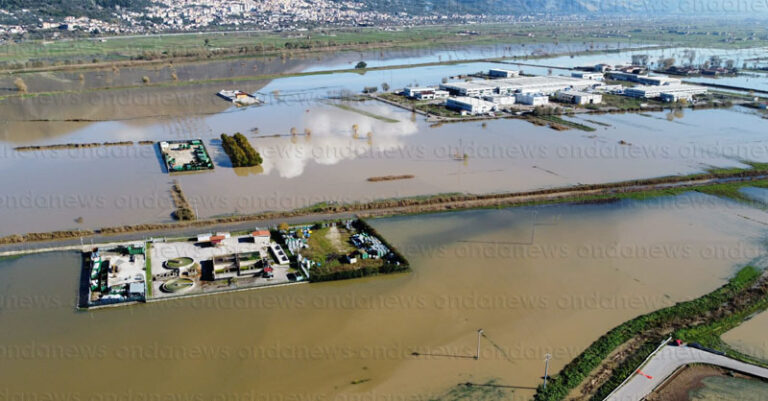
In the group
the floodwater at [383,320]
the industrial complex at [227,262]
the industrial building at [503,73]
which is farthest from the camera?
the industrial building at [503,73]

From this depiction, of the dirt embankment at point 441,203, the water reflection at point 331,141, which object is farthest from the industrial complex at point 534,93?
the dirt embankment at point 441,203

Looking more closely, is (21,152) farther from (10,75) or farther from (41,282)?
(10,75)

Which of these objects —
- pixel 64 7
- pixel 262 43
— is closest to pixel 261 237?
pixel 262 43

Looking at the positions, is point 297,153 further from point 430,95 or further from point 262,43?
point 262,43

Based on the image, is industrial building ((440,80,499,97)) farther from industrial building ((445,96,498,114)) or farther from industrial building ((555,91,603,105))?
industrial building ((555,91,603,105))

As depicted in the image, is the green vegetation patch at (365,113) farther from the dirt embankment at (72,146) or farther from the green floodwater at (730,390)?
the green floodwater at (730,390)

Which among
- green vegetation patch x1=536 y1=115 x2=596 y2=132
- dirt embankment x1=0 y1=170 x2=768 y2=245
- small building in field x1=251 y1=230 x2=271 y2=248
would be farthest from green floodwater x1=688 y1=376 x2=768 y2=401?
green vegetation patch x1=536 y1=115 x2=596 y2=132
